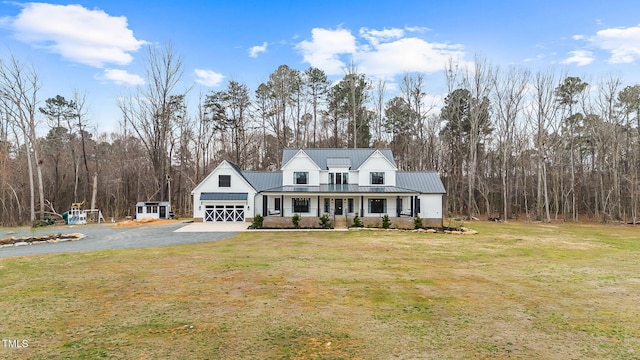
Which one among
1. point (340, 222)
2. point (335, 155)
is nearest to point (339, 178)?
point (335, 155)

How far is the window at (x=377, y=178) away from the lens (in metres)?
29.3

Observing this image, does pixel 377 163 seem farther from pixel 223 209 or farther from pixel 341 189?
pixel 223 209

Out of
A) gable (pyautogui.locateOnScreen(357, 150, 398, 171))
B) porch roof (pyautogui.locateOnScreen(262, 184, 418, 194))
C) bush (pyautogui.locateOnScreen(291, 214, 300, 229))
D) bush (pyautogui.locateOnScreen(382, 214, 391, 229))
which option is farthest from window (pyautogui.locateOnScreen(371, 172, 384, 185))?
bush (pyautogui.locateOnScreen(291, 214, 300, 229))

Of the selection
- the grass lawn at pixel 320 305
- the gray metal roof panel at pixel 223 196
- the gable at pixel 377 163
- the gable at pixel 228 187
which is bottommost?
the grass lawn at pixel 320 305

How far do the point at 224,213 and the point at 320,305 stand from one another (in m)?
22.9

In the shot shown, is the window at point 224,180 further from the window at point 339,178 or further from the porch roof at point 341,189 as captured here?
the window at point 339,178

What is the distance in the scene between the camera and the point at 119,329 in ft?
21.0

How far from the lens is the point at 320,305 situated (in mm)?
7887

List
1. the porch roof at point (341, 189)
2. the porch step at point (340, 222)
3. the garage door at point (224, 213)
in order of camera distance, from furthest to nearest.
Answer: the garage door at point (224, 213) → the porch roof at point (341, 189) → the porch step at point (340, 222)

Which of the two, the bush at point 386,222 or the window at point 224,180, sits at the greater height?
the window at point 224,180

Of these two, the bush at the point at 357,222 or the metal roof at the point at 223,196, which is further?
the metal roof at the point at 223,196

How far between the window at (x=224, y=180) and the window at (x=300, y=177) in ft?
18.4

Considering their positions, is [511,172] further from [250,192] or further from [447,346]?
[447,346]

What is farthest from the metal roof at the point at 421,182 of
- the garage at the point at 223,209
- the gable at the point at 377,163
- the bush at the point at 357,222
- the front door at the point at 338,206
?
the garage at the point at 223,209
